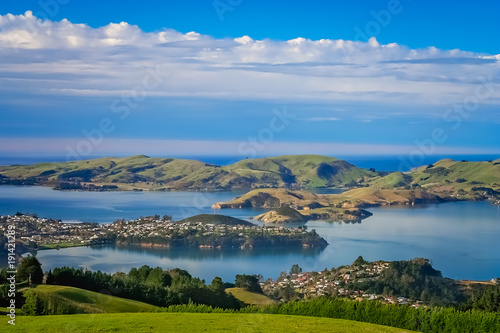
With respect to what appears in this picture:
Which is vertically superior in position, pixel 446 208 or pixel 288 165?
pixel 288 165

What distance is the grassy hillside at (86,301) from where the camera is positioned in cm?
1330

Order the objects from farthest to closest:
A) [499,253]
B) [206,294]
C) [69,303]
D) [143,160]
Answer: [143,160], [499,253], [206,294], [69,303]

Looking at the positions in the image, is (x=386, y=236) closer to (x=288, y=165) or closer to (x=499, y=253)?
(x=499, y=253)

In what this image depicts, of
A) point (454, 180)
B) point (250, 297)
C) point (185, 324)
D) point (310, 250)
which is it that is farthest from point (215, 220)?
point (454, 180)

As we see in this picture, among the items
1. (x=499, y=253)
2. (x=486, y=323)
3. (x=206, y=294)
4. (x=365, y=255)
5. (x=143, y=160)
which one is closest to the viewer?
(x=486, y=323)

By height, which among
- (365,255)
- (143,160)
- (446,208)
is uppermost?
(143,160)

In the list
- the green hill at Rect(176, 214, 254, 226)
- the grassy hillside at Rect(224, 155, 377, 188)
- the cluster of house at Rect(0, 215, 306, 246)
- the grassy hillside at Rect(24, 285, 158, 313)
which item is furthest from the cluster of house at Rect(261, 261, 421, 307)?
the grassy hillside at Rect(224, 155, 377, 188)

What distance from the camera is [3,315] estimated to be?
11.4 metres

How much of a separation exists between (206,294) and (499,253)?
44649mm

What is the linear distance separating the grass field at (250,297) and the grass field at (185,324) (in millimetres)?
13259

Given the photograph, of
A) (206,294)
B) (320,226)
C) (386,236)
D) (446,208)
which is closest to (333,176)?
(446,208)

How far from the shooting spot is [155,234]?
5931 centimetres

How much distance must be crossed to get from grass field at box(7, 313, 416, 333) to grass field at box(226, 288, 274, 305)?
13259 millimetres

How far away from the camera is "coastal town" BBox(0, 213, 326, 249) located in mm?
56269
